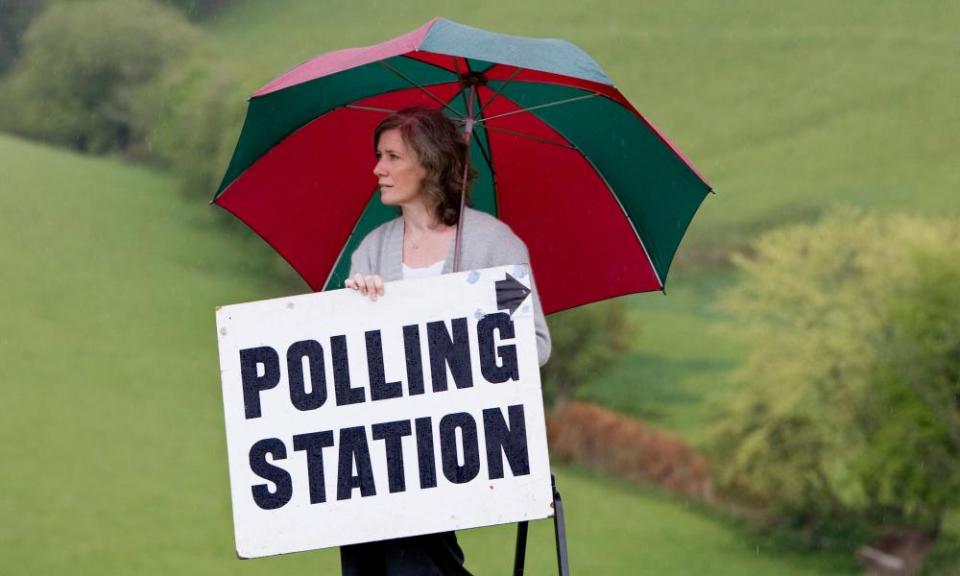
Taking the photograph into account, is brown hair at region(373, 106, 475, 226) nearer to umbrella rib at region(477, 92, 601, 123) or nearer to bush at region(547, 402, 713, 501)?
umbrella rib at region(477, 92, 601, 123)

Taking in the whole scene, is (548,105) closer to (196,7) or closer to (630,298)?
(630,298)

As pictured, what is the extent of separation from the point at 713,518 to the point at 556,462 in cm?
98

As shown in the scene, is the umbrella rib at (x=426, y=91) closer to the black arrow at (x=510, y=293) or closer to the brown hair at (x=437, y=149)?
the brown hair at (x=437, y=149)

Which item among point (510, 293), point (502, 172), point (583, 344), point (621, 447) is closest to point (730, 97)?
point (583, 344)

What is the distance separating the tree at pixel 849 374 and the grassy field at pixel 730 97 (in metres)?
0.20

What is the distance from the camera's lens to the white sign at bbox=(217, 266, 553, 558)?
3.02 meters

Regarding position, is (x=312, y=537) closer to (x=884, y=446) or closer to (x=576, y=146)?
(x=576, y=146)

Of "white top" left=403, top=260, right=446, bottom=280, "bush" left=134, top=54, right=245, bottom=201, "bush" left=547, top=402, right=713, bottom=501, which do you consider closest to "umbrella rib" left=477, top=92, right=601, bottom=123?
"white top" left=403, top=260, right=446, bottom=280

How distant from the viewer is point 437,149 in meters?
3.21

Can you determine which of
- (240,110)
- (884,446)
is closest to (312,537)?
(884,446)

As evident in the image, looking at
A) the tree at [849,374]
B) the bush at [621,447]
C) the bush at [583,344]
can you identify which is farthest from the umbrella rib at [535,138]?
the bush at [621,447]

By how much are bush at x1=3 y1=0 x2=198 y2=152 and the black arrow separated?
6.64 m

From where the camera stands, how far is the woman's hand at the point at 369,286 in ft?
9.93

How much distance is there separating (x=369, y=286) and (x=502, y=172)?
761mm
